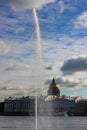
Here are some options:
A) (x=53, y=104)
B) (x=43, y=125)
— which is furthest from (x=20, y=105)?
(x=43, y=125)

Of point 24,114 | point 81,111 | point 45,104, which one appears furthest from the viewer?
point 81,111

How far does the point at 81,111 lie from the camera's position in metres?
165

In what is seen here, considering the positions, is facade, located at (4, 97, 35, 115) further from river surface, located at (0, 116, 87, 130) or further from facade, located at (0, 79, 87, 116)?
river surface, located at (0, 116, 87, 130)

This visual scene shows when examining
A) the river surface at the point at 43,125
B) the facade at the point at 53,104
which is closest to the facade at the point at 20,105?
the facade at the point at 53,104

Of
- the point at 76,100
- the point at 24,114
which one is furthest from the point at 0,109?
the point at 76,100

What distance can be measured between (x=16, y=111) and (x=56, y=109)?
48.9 feet

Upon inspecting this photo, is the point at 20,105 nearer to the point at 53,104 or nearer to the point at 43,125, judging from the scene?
the point at 53,104

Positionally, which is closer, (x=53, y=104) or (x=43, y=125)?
(x=43, y=125)

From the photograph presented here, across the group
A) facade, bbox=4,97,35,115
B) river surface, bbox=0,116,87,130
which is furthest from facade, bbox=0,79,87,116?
river surface, bbox=0,116,87,130

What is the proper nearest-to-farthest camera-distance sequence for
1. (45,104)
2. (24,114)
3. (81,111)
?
(45,104) → (24,114) → (81,111)

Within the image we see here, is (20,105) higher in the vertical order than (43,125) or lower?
higher

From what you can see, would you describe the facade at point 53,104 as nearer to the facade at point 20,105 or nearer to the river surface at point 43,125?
the facade at point 20,105

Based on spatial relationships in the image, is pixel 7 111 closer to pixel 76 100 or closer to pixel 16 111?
pixel 16 111

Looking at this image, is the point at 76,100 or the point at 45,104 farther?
the point at 76,100
